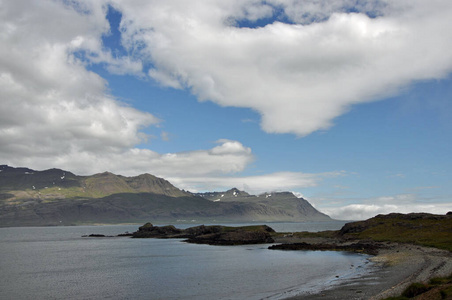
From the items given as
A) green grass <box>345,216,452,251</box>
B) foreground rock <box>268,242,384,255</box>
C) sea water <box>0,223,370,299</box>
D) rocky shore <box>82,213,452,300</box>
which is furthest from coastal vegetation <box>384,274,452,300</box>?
foreground rock <box>268,242,384,255</box>

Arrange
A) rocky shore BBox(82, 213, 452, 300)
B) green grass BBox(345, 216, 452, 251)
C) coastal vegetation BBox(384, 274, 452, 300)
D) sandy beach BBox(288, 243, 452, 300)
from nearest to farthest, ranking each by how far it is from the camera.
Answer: coastal vegetation BBox(384, 274, 452, 300), sandy beach BBox(288, 243, 452, 300), rocky shore BBox(82, 213, 452, 300), green grass BBox(345, 216, 452, 251)

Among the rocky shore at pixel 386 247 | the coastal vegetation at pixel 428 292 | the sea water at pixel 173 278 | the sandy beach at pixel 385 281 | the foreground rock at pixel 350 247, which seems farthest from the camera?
the foreground rock at pixel 350 247

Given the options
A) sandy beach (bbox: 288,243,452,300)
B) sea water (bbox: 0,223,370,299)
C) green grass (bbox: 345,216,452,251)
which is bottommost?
sea water (bbox: 0,223,370,299)

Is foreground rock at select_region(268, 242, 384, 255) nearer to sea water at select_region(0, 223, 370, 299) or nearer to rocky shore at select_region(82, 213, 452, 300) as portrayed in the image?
rocky shore at select_region(82, 213, 452, 300)

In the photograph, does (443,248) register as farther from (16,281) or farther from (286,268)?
(16,281)

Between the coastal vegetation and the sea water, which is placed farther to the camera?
the sea water

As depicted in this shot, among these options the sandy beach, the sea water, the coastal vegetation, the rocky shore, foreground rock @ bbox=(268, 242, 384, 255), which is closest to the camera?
the coastal vegetation

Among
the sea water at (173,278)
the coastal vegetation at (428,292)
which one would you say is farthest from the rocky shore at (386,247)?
the sea water at (173,278)

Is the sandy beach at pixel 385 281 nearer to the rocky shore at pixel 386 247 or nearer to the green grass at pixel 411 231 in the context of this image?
the rocky shore at pixel 386 247

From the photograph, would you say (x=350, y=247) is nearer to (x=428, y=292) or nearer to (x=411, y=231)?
(x=411, y=231)

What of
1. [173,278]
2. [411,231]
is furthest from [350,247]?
[173,278]

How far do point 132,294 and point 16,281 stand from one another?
29142 millimetres

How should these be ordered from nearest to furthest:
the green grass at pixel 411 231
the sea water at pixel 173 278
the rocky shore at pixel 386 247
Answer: the rocky shore at pixel 386 247
the sea water at pixel 173 278
the green grass at pixel 411 231

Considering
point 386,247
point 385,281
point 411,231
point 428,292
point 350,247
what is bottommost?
point 385,281
